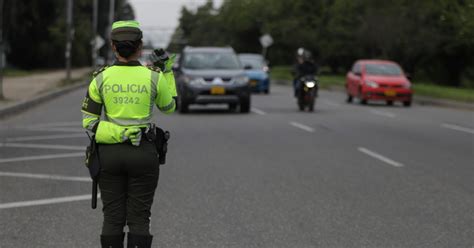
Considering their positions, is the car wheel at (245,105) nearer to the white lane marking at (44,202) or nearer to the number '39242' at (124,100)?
the white lane marking at (44,202)

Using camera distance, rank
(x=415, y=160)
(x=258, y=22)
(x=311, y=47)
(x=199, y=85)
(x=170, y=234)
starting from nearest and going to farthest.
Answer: (x=170, y=234) → (x=415, y=160) → (x=199, y=85) → (x=311, y=47) → (x=258, y=22)

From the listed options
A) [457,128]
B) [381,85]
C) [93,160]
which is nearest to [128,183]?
[93,160]

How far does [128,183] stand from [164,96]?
22.1 inches

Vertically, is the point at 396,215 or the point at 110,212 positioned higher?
the point at 110,212

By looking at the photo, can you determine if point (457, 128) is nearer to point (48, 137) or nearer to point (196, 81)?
point (196, 81)

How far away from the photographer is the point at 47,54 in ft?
206

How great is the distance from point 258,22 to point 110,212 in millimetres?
74556

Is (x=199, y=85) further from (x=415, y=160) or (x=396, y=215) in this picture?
(x=396, y=215)

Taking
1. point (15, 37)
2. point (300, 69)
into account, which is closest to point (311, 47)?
point (15, 37)

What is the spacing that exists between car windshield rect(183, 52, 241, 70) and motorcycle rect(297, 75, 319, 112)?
73.6 inches

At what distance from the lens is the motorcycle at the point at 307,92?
74.4ft

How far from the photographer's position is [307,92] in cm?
2275

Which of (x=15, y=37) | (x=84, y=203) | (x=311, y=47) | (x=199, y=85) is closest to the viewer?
(x=84, y=203)

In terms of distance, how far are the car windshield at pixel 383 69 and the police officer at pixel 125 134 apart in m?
23.9
